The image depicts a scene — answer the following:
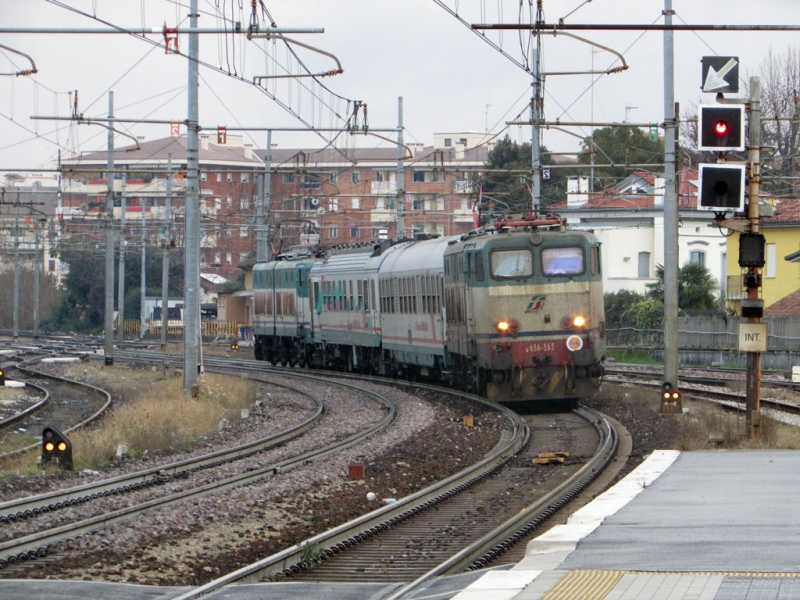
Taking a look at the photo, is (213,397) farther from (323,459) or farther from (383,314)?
(323,459)

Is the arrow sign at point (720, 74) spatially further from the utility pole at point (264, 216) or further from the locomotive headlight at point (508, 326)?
the utility pole at point (264, 216)

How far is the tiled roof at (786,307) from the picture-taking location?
4159 centimetres

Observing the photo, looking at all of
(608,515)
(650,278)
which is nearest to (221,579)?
(608,515)

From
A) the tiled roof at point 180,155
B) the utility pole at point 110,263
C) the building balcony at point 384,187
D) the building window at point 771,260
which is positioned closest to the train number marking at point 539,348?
the utility pole at point 110,263

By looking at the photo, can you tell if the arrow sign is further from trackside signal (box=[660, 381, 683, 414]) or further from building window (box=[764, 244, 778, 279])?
building window (box=[764, 244, 778, 279])

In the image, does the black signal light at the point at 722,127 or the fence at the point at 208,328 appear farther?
the fence at the point at 208,328

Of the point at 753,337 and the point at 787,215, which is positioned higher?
the point at 787,215

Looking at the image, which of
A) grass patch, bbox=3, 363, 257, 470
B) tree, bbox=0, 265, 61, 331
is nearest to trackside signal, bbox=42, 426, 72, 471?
grass patch, bbox=3, 363, 257, 470

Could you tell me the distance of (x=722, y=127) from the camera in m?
14.7

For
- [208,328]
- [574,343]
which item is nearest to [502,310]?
[574,343]

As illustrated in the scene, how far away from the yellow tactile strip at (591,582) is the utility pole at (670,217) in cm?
1399

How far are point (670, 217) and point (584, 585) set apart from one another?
15031 mm

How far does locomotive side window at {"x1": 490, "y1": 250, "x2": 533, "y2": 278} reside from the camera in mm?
21547

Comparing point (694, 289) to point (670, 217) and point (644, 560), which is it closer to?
point (670, 217)
